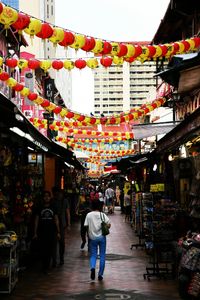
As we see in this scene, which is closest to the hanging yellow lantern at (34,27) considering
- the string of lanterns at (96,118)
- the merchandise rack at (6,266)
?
the merchandise rack at (6,266)

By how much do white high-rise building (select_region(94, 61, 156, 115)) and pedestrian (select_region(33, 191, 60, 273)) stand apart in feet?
273

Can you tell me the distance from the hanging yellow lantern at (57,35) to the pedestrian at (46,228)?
3.54m

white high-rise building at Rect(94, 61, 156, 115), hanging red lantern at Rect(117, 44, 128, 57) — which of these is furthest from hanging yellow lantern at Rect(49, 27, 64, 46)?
white high-rise building at Rect(94, 61, 156, 115)

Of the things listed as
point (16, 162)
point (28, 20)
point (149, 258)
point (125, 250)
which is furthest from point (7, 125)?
point (125, 250)

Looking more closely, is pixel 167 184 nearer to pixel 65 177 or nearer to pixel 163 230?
pixel 163 230

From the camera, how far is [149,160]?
20.4 metres

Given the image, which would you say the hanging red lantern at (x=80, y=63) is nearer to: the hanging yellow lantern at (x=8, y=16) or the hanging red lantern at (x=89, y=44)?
the hanging red lantern at (x=89, y=44)

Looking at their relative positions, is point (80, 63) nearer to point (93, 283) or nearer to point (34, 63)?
point (34, 63)

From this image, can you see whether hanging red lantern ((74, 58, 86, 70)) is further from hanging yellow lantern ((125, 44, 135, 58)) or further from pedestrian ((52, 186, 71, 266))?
pedestrian ((52, 186, 71, 266))

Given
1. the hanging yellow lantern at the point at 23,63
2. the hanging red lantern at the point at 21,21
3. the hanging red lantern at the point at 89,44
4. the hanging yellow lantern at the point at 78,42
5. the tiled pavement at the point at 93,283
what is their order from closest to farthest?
the tiled pavement at the point at 93,283 → the hanging red lantern at the point at 21,21 → the hanging yellow lantern at the point at 78,42 → the hanging red lantern at the point at 89,44 → the hanging yellow lantern at the point at 23,63

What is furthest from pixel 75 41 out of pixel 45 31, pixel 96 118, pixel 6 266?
pixel 96 118

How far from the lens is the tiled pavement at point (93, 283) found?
32.4 feet

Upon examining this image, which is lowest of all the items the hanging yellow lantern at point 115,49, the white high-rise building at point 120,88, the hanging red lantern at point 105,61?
the hanging yellow lantern at point 115,49

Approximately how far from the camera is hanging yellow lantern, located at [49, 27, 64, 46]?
11.4 metres
